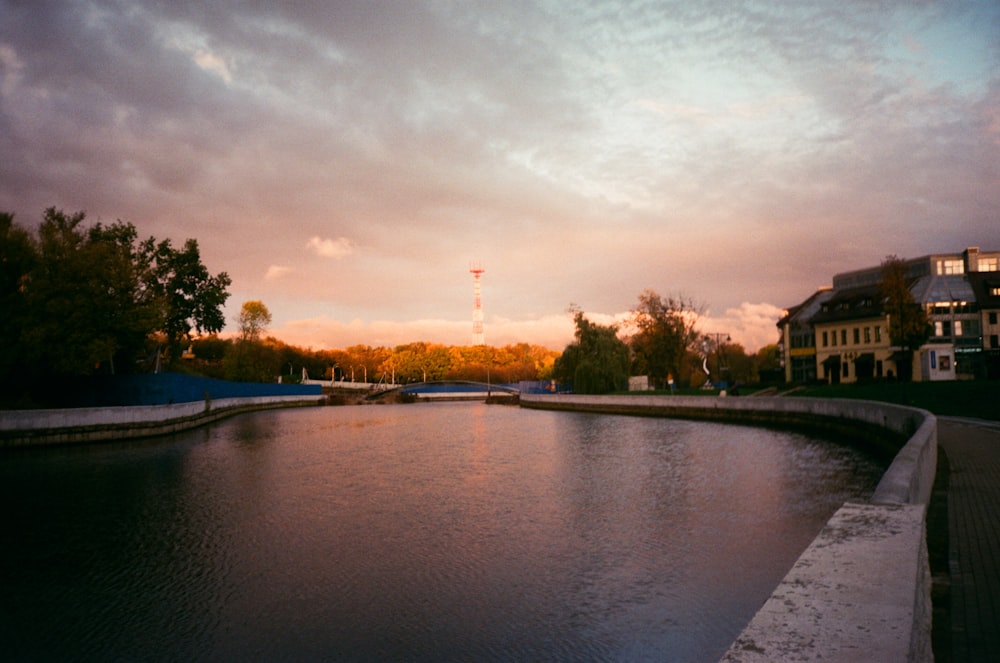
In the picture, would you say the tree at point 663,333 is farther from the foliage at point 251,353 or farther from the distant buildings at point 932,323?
the foliage at point 251,353

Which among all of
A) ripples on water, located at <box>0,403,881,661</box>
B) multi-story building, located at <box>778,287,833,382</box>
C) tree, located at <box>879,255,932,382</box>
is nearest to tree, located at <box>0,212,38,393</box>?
ripples on water, located at <box>0,403,881,661</box>

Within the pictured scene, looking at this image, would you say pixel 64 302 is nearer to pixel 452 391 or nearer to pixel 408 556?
pixel 408 556

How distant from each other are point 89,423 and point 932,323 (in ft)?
214

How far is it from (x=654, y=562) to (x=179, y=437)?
3642cm

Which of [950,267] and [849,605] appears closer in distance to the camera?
[849,605]

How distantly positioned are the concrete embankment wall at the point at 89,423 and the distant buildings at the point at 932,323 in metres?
53.5

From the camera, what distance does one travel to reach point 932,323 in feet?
204

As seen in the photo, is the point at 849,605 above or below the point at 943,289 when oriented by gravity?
below

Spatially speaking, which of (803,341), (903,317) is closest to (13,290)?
(903,317)

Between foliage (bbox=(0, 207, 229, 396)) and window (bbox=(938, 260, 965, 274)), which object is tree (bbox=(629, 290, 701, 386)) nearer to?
window (bbox=(938, 260, 965, 274))

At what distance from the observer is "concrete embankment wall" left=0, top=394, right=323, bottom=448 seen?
105 feet

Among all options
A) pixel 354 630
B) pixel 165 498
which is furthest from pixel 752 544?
pixel 165 498

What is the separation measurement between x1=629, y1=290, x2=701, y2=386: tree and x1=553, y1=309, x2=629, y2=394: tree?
2989 mm

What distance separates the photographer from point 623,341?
3071 inches
